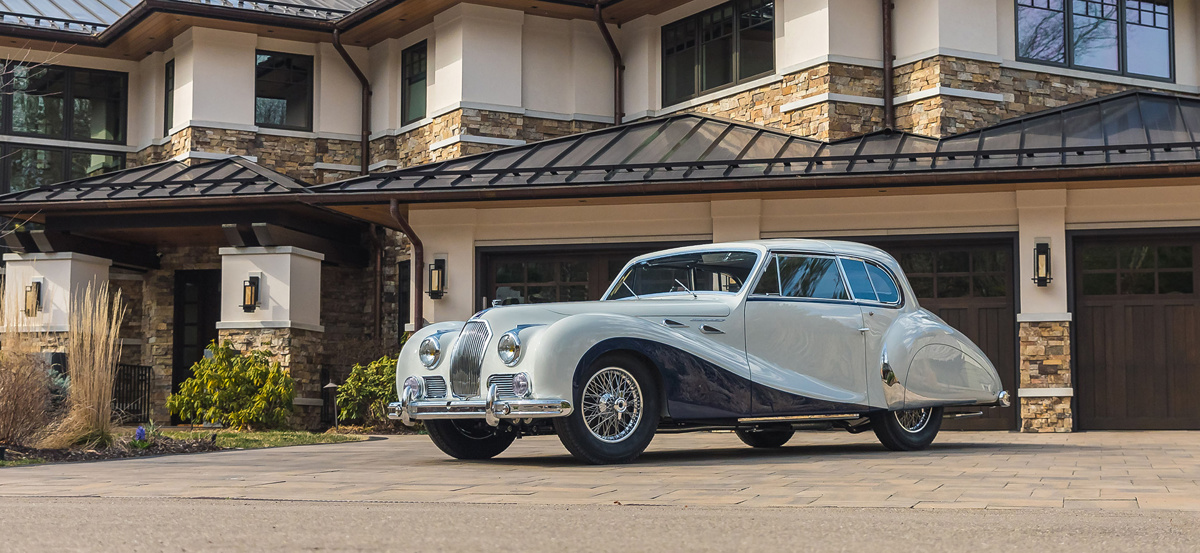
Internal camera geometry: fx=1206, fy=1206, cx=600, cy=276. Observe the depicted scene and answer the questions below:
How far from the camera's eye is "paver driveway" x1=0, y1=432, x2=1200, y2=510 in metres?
5.89

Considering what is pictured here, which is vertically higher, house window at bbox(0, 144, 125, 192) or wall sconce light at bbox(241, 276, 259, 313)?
house window at bbox(0, 144, 125, 192)

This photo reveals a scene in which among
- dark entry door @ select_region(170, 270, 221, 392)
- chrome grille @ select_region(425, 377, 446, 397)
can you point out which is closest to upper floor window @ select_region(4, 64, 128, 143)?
dark entry door @ select_region(170, 270, 221, 392)

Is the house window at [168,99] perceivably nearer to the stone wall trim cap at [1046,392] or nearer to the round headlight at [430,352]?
the round headlight at [430,352]

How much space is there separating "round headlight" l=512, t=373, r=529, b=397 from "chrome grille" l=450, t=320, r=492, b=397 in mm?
337

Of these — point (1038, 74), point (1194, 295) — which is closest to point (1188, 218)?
point (1194, 295)

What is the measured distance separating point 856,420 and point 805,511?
13.6 ft

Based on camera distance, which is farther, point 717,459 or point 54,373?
point 54,373

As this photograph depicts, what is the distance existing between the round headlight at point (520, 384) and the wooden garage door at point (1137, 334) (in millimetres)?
8678

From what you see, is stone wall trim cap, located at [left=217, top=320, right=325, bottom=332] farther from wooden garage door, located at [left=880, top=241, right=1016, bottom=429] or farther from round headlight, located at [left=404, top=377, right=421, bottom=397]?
round headlight, located at [left=404, top=377, right=421, bottom=397]

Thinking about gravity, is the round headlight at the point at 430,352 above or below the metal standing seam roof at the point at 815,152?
below

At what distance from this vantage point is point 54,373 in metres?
10.3

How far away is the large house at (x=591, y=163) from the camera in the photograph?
546 inches

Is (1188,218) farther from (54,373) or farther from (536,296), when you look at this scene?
(54,373)

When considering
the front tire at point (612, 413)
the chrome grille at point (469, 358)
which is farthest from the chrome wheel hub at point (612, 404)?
the chrome grille at point (469, 358)
